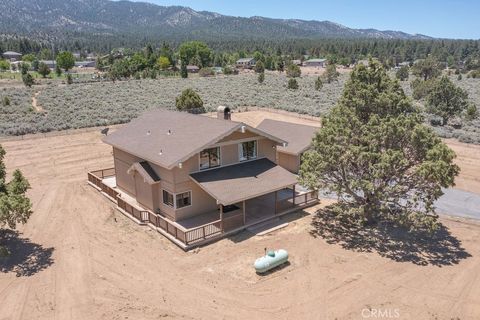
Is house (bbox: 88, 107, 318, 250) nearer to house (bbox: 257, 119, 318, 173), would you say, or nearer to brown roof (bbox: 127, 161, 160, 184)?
brown roof (bbox: 127, 161, 160, 184)

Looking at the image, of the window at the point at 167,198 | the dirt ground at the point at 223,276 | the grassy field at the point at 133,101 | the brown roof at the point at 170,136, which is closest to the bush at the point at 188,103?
the grassy field at the point at 133,101

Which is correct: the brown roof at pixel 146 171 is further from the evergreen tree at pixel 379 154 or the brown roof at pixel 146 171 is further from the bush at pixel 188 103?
the bush at pixel 188 103

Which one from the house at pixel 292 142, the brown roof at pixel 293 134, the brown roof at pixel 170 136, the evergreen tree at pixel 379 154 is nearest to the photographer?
the evergreen tree at pixel 379 154

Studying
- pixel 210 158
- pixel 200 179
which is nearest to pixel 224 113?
pixel 210 158

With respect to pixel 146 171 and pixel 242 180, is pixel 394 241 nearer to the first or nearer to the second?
pixel 242 180

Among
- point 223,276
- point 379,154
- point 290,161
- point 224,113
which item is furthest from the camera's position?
point 290,161

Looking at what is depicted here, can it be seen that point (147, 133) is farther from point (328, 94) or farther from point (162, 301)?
point (328, 94)
